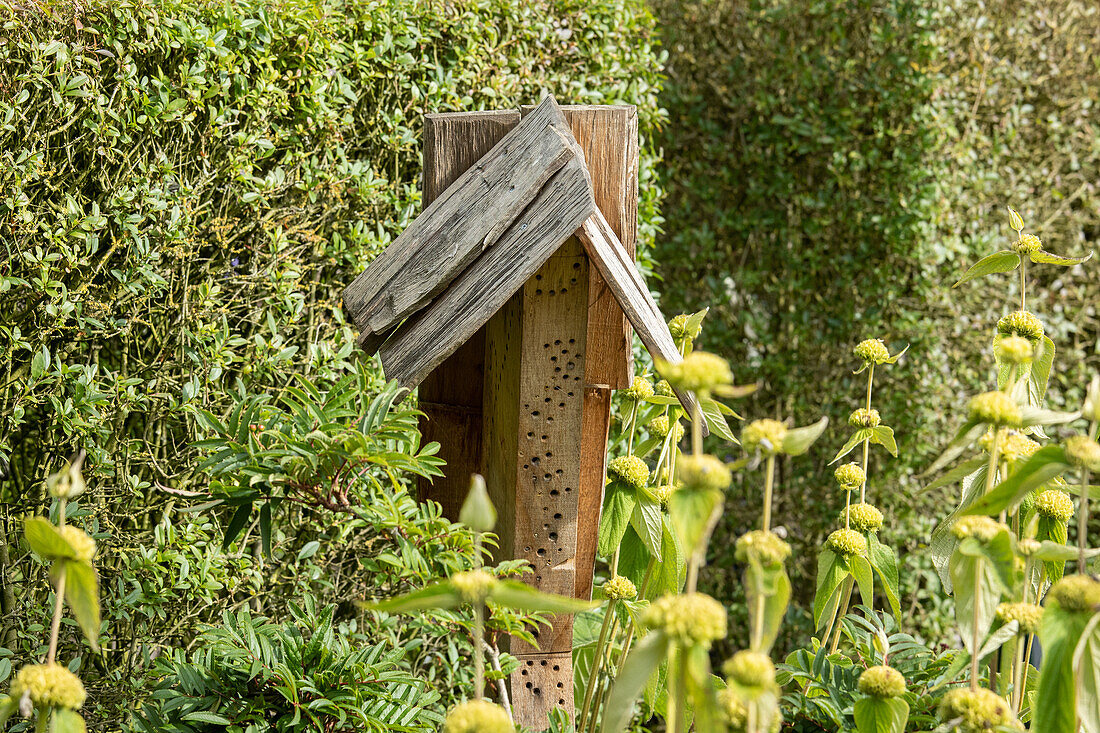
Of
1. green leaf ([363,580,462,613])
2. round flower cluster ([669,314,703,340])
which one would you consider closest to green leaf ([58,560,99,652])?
green leaf ([363,580,462,613])

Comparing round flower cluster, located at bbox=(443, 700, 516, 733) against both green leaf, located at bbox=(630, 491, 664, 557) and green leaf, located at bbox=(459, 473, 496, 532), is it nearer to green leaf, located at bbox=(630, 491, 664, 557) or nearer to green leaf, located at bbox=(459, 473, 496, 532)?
green leaf, located at bbox=(459, 473, 496, 532)

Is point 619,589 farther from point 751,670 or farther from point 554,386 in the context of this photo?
point 751,670

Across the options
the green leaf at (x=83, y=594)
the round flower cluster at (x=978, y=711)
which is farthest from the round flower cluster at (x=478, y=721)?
the round flower cluster at (x=978, y=711)

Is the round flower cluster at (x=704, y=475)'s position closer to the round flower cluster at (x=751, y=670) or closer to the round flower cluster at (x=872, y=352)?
the round flower cluster at (x=751, y=670)

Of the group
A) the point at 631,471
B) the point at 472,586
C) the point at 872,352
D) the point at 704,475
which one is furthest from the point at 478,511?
the point at 872,352

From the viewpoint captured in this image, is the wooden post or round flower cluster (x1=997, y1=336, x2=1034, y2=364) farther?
the wooden post

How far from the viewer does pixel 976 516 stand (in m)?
0.87

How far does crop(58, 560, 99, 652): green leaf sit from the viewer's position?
702 mm

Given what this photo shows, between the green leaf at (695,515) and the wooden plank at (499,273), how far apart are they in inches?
24.2

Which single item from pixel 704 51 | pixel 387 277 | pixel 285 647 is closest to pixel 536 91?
pixel 704 51

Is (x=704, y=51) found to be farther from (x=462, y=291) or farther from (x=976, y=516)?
(x=976, y=516)

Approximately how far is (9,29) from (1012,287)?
3521 mm

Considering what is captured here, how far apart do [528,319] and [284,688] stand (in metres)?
0.63

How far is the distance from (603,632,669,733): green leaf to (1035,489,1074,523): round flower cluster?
696mm
